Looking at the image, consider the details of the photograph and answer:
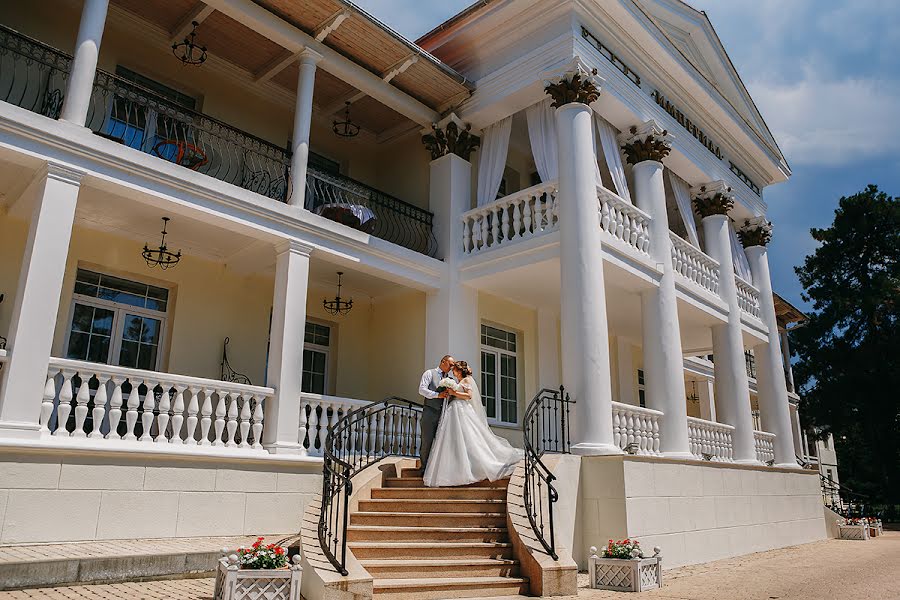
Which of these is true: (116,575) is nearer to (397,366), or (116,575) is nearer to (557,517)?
(557,517)

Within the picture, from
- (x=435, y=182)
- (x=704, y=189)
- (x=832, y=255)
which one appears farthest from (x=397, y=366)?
(x=832, y=255)

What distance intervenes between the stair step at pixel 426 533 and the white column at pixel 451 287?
15.2ft

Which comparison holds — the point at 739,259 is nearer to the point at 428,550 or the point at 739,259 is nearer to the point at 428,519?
the point at 428,519

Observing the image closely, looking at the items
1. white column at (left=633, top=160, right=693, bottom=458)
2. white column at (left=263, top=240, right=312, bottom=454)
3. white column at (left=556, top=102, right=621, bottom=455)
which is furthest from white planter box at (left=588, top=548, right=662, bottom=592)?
white column at (left=263, top=240, right=312, bottom=454)

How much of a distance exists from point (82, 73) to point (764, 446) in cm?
1546

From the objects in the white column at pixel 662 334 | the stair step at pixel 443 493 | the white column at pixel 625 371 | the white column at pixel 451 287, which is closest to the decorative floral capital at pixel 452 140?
the white column at pixel 451 287

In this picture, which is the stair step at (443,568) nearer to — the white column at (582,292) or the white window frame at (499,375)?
the white column at (582,292)

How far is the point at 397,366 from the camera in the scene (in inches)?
535

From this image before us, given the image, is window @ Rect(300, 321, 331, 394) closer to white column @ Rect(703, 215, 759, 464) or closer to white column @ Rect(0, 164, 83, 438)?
white column @ Rect(0, 164, 83, 438)

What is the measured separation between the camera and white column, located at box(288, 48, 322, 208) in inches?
425

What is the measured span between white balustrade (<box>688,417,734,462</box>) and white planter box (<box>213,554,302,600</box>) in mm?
8940

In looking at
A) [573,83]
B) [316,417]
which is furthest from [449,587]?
[573,83]

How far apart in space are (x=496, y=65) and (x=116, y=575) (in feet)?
34.2

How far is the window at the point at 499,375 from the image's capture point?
44.6 feet
